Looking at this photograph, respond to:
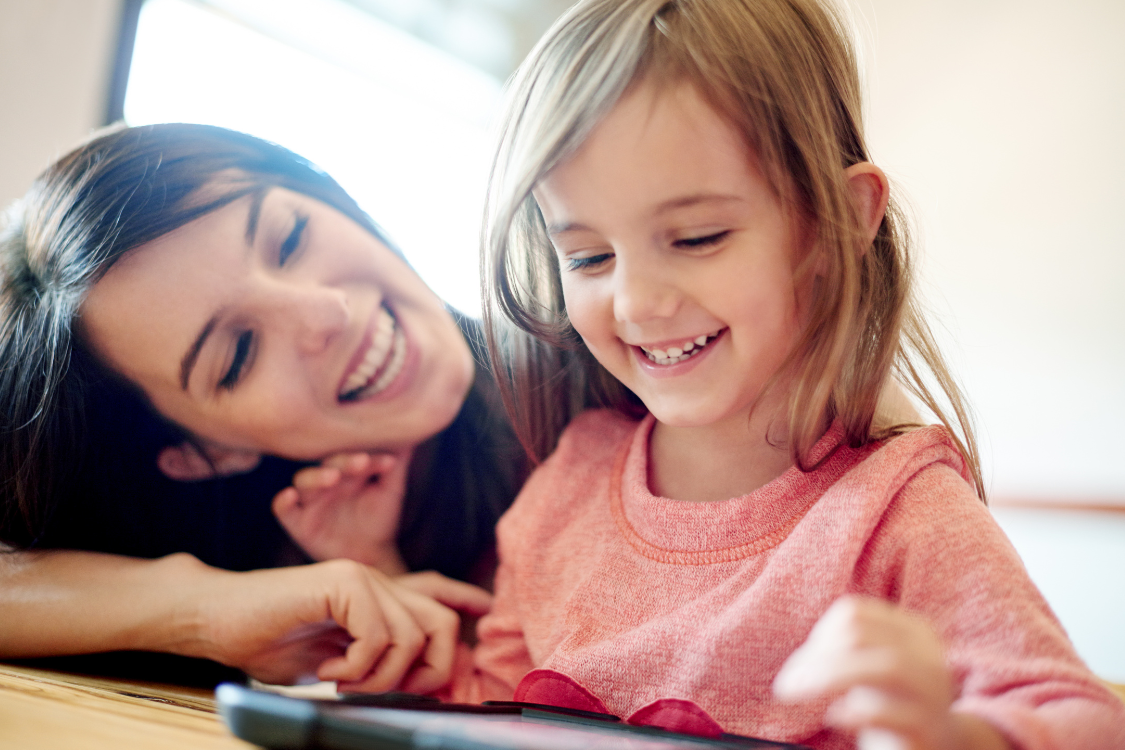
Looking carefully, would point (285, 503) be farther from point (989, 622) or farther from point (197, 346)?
point (989, 622)

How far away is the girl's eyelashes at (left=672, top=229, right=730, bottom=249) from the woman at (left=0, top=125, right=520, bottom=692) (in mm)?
357

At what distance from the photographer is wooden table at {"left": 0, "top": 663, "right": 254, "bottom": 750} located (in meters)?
0.45

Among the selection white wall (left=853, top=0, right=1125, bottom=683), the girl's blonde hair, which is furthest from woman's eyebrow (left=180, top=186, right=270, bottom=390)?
white wall (left=853, top=0, right=1125, bottom=683)

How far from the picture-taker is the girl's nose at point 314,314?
715mm

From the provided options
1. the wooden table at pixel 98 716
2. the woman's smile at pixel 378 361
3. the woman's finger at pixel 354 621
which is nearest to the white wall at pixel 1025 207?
the woman's smile at pixel 378 361

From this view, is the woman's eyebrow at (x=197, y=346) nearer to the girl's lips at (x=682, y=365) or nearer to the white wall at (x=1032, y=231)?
the girl's lips at (x=682, y=365)

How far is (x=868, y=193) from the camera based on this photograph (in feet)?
1.93

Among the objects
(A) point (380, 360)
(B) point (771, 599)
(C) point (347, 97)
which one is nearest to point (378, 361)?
(A) point (380, 360)

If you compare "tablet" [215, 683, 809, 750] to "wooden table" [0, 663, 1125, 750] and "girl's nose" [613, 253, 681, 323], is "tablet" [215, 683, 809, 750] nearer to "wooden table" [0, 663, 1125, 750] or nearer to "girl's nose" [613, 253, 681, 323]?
"wooden table" [0, 663, 1125, 750]

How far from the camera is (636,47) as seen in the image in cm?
54

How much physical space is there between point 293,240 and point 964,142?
5.98ft

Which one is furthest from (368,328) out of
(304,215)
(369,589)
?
(369,589)

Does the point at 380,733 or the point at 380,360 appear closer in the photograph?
the point at 380,733

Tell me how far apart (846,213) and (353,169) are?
1.06 meters
